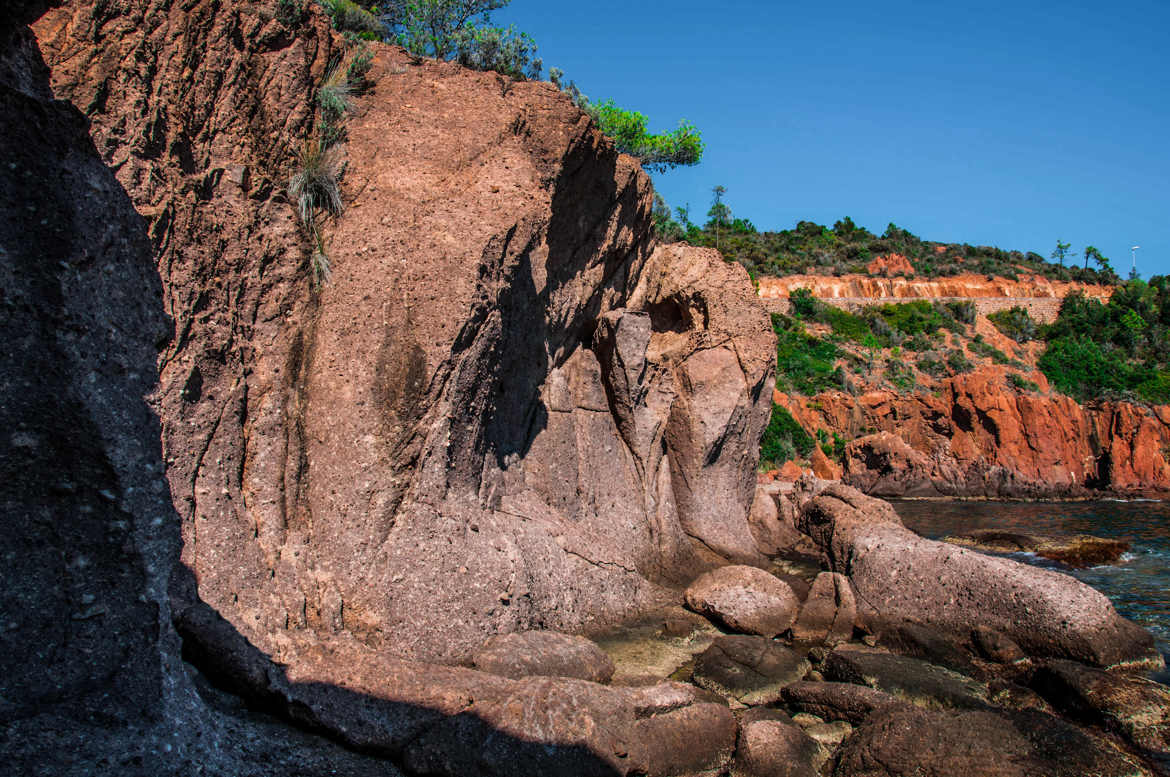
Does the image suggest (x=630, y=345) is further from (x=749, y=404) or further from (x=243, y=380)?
(x=243, y=380)

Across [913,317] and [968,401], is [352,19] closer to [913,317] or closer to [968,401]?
[968,401]

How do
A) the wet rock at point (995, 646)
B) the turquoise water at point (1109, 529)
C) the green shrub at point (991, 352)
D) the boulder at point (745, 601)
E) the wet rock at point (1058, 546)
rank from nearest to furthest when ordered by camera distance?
the wet rock at point (995, 646), the boulder at point (745, 601), the turquoise water at point (1109, 529), the wet rock at point (1058, 546), the green shrub at point (991, 352)

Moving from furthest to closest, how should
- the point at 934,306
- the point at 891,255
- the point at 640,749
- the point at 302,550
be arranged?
1. the point at 891,255
2. the point at 934,306
3. the point at 302,550
4. the point at 640,749

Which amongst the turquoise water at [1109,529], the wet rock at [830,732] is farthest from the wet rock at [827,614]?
the turquoise water at [1109,529]

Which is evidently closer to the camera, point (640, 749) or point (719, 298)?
point (640, 749)

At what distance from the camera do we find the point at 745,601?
8312 mm

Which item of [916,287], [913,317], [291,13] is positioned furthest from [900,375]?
[291,13]

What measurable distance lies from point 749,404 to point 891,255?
48.9 meters

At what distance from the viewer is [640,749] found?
470cm

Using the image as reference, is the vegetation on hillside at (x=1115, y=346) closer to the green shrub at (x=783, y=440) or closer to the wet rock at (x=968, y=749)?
the green shrub at (x=783, y=440)

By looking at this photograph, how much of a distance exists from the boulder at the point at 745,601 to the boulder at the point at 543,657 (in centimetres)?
226

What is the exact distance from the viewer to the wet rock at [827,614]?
8.32m

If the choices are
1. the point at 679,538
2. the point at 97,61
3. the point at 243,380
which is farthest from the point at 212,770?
the point at 679,538

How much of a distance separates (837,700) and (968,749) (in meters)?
1.19
